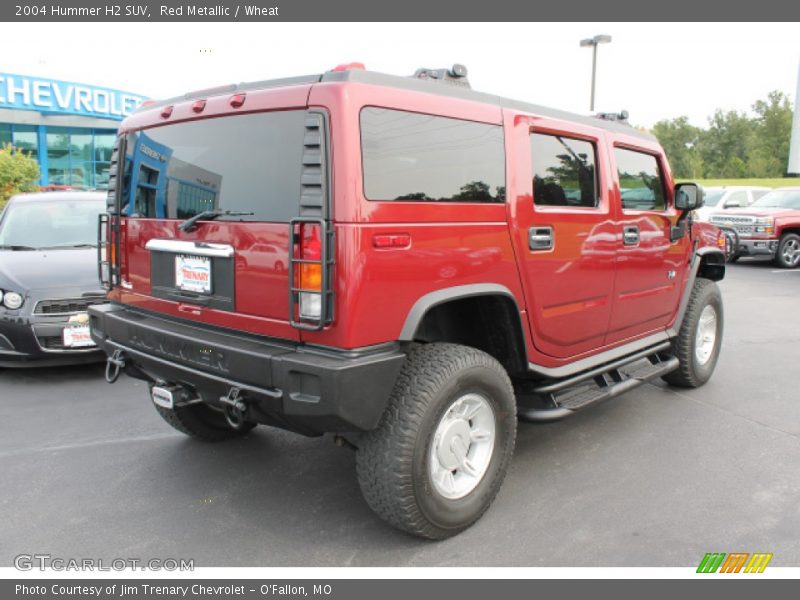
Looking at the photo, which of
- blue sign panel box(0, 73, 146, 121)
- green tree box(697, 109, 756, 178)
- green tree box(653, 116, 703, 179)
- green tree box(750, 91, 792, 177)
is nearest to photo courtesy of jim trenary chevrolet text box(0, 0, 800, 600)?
blue sign panel box(0, 73, 146, 121)

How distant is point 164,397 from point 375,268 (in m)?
1.37

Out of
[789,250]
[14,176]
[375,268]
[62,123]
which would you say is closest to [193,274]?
[375,268]

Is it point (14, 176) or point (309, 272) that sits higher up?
point (14, 176)

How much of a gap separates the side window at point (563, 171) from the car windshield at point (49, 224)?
15.7 ft

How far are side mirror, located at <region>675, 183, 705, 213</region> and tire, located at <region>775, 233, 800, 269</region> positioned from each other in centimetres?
1062

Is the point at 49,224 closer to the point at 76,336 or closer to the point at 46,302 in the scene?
the point at 46,302

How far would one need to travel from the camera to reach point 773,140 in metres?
65.8

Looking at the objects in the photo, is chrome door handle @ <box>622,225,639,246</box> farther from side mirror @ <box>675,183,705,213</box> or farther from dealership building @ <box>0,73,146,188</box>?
dealership building @ <box>0,73,146,188</box>

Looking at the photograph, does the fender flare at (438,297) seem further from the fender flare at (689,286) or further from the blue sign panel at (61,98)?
the blue sign panel at (61,98)

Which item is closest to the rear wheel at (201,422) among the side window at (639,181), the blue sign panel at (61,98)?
the side window at (639,181)

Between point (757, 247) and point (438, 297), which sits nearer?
point (438, 297)

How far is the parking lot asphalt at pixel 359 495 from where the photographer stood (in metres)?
3.01

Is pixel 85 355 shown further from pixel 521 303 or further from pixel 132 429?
pixel 521 303

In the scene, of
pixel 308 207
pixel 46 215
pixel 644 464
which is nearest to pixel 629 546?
pixel 644 464
